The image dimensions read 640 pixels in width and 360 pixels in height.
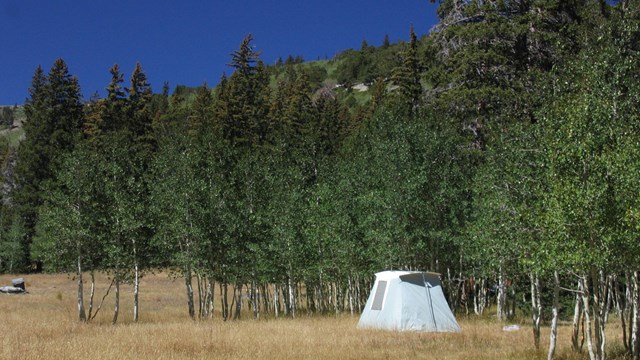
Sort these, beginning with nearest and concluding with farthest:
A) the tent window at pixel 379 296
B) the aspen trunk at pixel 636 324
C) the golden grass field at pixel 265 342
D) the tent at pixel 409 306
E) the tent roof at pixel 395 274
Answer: the aspen trunk at pixel 636 324, the golden grass field at pixel 265 342, the tent at pixel 409 306, the tent roof at pixel 395 274, the tent window at pixel 379 296

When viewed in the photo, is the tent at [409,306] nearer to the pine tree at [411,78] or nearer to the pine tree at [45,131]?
the pine tree at [411,78]

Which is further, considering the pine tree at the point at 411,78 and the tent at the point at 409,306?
the pine tree at the point at 411,78

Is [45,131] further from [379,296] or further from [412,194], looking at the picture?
[379,296]

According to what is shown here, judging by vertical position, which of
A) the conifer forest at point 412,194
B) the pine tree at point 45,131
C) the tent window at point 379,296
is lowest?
the tent window at point 379,296

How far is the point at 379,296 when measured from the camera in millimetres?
26781

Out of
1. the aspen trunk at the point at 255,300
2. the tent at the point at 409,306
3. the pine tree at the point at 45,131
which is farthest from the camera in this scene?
the pine tree at the point at 45,131

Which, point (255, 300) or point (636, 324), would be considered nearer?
point (636, 324)

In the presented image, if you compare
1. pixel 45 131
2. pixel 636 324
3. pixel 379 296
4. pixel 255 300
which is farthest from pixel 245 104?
pixel 636 324

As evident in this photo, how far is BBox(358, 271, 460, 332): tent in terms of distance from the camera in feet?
84.4

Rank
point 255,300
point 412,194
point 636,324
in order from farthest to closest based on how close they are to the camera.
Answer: point 255,300
point 412,194
point 636,324

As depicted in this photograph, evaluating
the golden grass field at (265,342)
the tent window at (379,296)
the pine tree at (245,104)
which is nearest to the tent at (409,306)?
the tent window at (379,296)

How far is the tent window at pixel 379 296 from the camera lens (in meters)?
26.5

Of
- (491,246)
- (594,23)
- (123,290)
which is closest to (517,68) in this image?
(594,23)

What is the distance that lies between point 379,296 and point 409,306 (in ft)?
4.94
